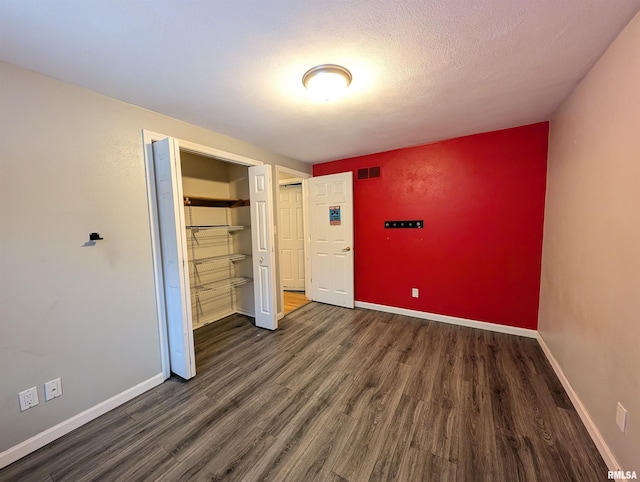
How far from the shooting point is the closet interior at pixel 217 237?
325 cm

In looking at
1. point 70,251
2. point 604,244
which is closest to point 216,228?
point 70,251

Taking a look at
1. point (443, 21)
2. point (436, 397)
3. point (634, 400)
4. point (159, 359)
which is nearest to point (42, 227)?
point (159, 359)

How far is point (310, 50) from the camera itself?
4.65ft

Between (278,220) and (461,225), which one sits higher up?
(278,220)

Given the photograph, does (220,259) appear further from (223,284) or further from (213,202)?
(213,202)

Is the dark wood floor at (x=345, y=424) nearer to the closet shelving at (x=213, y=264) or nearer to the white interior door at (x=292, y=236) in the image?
the closet shelving at (x=213, y=264)

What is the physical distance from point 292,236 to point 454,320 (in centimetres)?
314

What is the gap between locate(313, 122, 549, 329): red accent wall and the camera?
108 inches

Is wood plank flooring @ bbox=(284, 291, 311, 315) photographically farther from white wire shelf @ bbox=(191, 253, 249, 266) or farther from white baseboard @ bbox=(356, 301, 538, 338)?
white wire shelf @ bbox=(191, 253, 249, 266)

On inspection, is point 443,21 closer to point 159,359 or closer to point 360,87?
point 360,87

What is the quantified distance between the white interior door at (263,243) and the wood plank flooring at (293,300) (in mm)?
650

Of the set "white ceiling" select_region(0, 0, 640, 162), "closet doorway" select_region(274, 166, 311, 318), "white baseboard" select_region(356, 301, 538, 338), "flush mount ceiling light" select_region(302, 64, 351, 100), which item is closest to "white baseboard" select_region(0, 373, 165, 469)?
"white ceiling" select_region(0, 0, 640, 162)

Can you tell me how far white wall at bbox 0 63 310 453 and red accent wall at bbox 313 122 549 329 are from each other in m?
A: 2.81

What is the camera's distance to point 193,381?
2.21 meters
